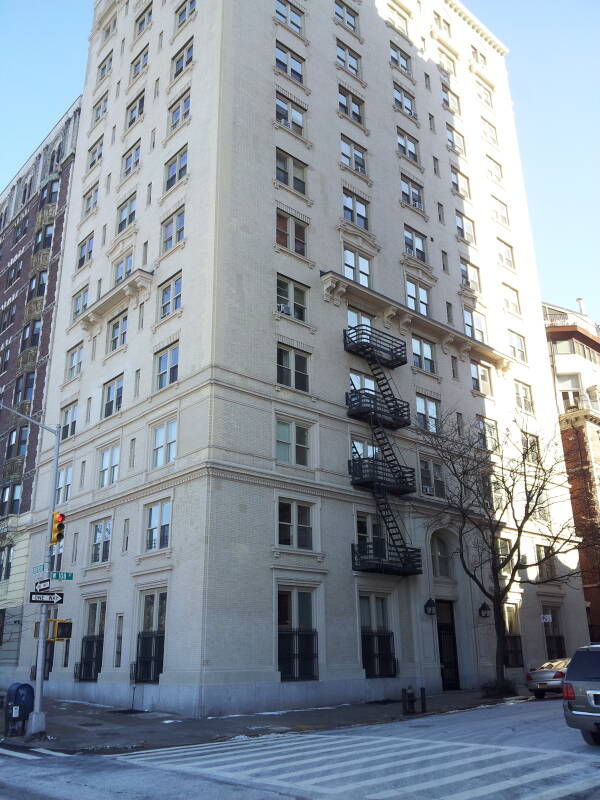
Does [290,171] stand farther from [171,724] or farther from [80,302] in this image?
[171,724]

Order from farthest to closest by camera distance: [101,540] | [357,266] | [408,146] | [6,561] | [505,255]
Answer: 1. [505,255]
2. [408,146]
3. [6,561]
4. [357,266]
5. [101,540]

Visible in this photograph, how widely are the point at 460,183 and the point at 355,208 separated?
13.4m

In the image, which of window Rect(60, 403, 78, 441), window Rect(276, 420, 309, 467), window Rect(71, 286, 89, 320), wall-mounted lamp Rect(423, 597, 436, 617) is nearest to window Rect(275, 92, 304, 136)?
window Rect(71, 286, 89, 320)

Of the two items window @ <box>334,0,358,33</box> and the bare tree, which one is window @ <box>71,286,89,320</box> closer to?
the bare tree

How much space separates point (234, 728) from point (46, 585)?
6.93 m

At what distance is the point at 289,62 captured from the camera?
37.7m

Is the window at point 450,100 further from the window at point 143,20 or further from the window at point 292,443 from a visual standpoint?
the window at point 292,443

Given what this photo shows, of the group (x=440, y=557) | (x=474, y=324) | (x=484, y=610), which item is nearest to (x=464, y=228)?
(x=474, y=324)

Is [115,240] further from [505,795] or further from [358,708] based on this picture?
[505,795]

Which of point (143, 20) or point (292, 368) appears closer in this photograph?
point (292, 368)

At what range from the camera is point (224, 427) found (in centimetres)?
2747

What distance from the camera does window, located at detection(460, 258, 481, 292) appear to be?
4464 cm

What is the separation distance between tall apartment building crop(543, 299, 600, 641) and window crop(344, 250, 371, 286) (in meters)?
23.7

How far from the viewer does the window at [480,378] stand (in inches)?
1657
